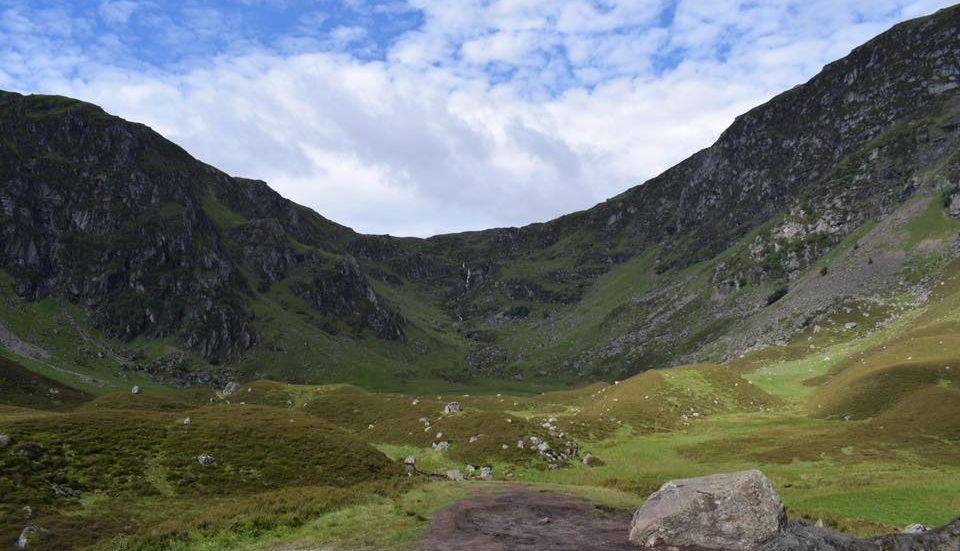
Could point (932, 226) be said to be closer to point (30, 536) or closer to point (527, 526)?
point (527, 526)

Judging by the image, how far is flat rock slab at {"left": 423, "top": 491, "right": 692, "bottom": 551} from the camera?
79.2ft

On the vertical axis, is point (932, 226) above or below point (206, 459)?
above

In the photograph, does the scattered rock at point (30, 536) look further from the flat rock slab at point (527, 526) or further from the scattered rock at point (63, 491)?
the flat rock slab at point (527, 526)

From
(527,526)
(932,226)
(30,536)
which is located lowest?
(527,526)

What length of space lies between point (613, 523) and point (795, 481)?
22.0 metres

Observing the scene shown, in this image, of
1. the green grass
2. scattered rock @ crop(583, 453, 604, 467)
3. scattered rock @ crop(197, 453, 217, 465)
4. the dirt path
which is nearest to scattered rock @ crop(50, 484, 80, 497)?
Result: scattered rock @ crop(197, 453, 217, 465)

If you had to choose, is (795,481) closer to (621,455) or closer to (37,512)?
(621,455)

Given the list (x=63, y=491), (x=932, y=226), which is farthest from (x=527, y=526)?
(x=932, y=226)

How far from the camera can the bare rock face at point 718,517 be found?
2333 centimetres

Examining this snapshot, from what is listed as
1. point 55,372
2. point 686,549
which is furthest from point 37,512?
point 55,372

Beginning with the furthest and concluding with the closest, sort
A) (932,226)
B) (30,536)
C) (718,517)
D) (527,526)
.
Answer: (932,226) < (527,526) < (30,536) < (718,517)

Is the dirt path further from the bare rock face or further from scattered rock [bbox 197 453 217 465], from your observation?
scattered rock [bbox 197 453 217 465]

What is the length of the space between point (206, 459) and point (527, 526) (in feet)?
87.7

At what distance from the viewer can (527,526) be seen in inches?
1097
